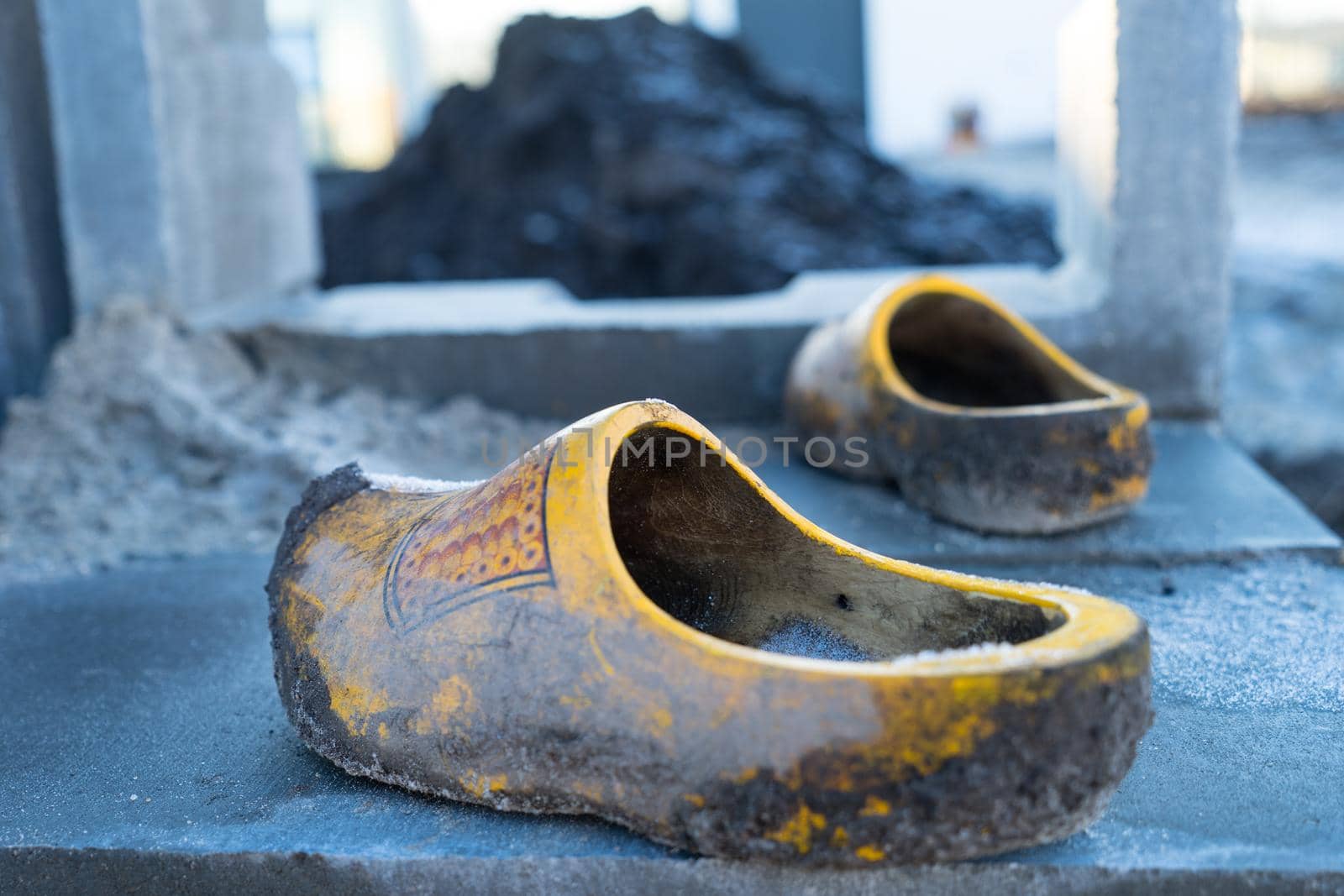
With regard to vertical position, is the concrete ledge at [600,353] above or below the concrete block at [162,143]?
below

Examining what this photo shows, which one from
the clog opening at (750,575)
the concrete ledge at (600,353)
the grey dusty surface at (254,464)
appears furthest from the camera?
the concrete ledge at (600,353)

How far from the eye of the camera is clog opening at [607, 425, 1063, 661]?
1363 mm

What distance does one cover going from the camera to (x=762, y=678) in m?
1.08

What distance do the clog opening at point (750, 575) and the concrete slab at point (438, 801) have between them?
29 centimetres

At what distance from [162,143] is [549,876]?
2.49 meters

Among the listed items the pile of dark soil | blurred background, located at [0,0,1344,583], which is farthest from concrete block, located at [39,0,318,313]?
the pile of dark soil

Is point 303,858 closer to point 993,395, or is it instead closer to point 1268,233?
point 993,395

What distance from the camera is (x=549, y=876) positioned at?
1.19 m

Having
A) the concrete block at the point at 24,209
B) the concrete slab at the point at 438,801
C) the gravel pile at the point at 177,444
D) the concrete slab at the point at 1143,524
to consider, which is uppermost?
the concrete block at the point at 24,209

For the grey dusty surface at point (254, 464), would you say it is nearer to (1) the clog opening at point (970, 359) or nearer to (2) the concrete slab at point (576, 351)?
(2) the concrete slab at point (576, 351)

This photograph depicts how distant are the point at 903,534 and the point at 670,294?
14.3ft

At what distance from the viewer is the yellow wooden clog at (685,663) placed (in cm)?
106

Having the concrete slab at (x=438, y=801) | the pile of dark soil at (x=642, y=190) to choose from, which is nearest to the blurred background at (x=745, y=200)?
the pile of dark soil at (x=642, y=190)

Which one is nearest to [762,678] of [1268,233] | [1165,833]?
[1165,833]
